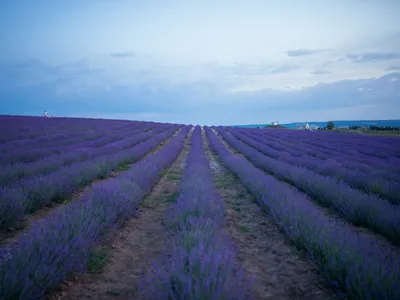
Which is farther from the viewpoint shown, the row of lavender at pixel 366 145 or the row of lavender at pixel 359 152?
the row of lavender at pixel 366 145

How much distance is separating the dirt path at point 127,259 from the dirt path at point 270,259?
1089mm

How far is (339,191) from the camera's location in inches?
202

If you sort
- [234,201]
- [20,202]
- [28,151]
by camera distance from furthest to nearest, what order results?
[28,151] < [234,201] < [20,202]

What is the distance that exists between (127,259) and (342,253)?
224 centimetres

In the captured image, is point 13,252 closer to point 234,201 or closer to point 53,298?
point 53,298

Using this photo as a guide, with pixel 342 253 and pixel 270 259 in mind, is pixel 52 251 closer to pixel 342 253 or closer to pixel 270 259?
pixel 270 259

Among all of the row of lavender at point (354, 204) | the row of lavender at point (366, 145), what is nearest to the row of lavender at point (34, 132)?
the row of lavender at point (354, 204)

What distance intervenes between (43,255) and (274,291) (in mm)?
2021

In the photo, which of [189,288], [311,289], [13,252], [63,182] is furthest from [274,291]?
[63,182]

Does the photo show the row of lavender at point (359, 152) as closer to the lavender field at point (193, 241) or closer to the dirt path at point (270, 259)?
the lavender field at point (193, 241)

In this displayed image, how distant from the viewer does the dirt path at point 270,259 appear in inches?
102

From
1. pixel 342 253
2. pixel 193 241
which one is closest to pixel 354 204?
pixel 342 253

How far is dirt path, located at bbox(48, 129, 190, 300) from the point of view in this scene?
2490 mm

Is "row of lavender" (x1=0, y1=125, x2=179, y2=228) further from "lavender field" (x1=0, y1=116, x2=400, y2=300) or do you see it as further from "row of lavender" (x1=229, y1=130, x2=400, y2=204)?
"row of lavender" (x1=229, y1=130, x2=400, y2=204)
